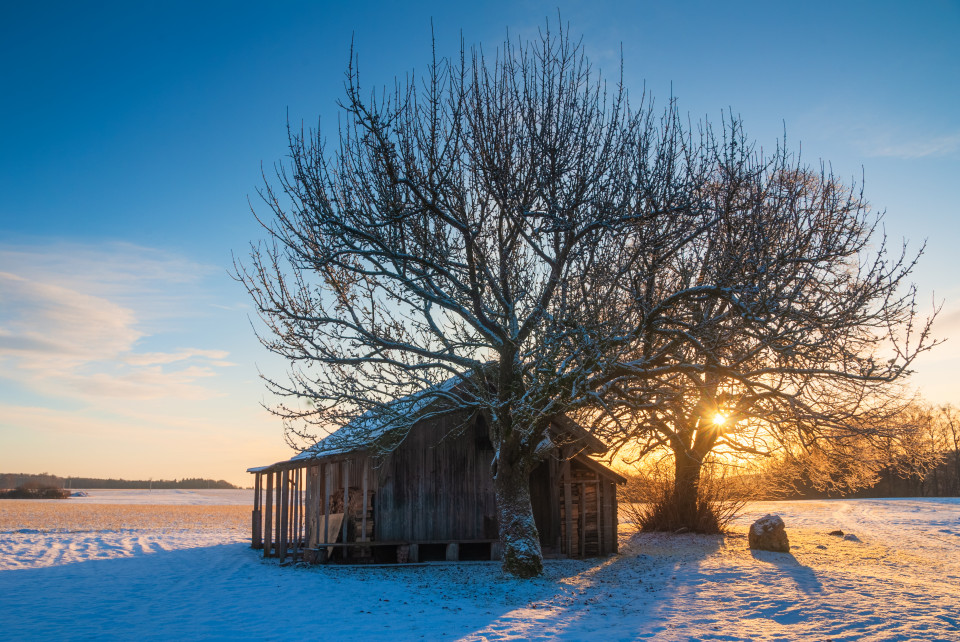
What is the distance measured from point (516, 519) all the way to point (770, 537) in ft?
32.3

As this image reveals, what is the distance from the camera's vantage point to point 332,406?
14.3m

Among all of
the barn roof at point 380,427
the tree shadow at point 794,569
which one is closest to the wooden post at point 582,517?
the barn roof at point 380,427

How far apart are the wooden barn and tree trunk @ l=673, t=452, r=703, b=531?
4.70 meters

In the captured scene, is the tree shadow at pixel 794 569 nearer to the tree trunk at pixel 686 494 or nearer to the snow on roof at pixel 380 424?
the tree trunk at pixel 686 494

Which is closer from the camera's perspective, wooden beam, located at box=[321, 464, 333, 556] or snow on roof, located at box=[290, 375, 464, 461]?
snow on roof, located at box=[290, 375, 464, 461]

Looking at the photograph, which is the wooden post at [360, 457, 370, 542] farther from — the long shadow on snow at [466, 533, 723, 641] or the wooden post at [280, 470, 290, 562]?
the long shadow on snow at [466, 533, 723, 641]

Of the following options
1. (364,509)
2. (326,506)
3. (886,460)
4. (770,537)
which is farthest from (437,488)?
(886,460)

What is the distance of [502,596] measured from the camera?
12844mm

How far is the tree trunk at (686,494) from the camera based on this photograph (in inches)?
925

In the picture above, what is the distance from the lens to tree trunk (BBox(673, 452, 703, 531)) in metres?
23.5

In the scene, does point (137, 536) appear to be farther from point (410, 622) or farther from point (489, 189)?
point (489, 189)

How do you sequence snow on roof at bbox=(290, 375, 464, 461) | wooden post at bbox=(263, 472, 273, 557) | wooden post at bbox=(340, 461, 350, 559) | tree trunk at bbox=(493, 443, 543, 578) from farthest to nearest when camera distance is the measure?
wooden post at bbox=(263, 472, 273, 557)
wooden post at bbox=(340, 461, 350, 559)
snow on roof at bbox=(290, 375, 464, 461)
tree trunk at bbox=(493, 443, 543, 578)

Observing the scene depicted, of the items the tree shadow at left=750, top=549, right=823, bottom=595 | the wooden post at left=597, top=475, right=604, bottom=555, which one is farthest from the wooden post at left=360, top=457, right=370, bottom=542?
the tree shadow at left=750, top=549, right=823, bottom=595

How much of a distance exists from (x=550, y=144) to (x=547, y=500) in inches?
447
